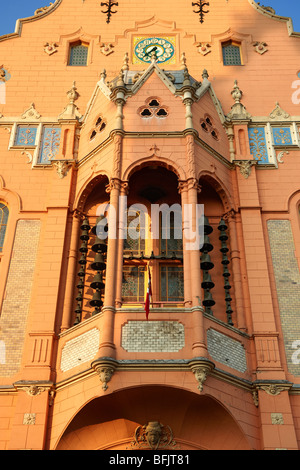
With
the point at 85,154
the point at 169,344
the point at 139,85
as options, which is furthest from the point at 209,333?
the point at 139,85

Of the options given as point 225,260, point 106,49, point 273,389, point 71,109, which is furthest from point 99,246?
point 106,49

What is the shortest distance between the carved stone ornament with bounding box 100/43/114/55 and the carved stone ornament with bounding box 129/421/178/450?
14.0m

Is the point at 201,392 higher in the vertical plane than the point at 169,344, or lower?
lower

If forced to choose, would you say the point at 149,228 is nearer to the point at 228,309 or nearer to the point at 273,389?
the point at 228,309

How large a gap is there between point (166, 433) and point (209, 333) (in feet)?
9.01

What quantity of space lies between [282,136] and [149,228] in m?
5.77

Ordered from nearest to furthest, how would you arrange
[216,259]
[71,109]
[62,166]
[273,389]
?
[273,389], [216,259], [62,166], [71,109]

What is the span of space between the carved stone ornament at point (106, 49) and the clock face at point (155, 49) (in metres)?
0.94

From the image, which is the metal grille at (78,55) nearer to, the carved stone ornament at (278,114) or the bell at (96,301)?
the carved stone ornament at (278,114)

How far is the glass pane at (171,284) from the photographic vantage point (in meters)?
18.2

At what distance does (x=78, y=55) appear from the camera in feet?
77.7

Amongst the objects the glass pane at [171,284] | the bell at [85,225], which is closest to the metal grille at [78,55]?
the bell at [85,225]

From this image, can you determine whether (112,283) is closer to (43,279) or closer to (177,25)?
(43,279)
